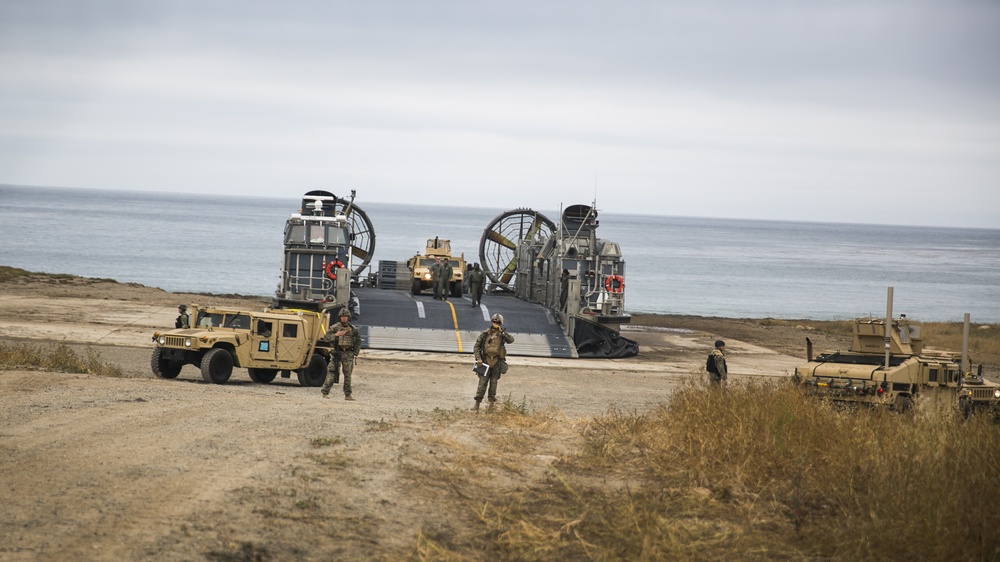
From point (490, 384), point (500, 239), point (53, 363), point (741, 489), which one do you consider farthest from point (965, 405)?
point (500, 239)

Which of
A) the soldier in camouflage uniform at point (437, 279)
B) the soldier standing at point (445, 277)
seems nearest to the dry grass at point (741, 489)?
the soldier standing at point (445, 277)

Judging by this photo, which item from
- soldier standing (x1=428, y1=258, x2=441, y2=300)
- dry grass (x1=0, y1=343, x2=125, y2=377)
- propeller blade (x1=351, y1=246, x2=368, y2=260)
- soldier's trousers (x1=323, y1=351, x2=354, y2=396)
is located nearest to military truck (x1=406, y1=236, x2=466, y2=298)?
soldier standing (x1=428, y1=258, x2=441, y2=300)

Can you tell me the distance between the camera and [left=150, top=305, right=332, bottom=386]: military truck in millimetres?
17125

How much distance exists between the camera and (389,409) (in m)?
14.3

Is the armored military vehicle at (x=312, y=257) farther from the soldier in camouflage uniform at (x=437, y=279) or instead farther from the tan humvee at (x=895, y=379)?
the tan humvee at (x=895, y=379)

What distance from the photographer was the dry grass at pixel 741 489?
7613 millimetres

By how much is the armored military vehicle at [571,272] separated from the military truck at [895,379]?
11.7 meters

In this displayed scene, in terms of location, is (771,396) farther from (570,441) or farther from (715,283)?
(715,283)

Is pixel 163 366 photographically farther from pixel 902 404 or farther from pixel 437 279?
A: pixel 437 279

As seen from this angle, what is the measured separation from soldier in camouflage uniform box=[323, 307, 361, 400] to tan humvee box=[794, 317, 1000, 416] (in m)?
6.33

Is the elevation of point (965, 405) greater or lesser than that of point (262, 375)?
greater

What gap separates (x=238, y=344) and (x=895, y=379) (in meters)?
10.1

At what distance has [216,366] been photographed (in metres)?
17.1

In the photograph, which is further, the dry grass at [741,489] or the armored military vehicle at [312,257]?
the armored military vehicle at [312,257]
